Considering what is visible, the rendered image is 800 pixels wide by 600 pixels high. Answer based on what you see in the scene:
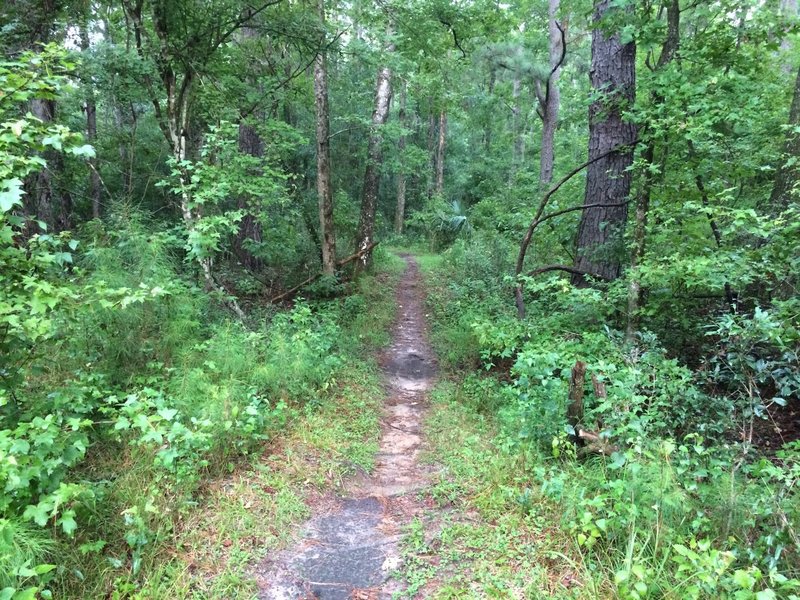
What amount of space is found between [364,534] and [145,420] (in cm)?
190

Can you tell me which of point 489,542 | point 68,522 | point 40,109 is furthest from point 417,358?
point 40,109

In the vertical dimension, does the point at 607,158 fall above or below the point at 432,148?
below

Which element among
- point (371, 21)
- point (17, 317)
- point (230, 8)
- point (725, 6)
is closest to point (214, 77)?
point (230, 8)

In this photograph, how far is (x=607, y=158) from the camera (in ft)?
20.3

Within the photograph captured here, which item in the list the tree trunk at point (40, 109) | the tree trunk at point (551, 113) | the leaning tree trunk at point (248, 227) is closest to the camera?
the tree trunk at point (40, 109)

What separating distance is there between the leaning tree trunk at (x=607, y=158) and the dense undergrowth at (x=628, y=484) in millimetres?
1118

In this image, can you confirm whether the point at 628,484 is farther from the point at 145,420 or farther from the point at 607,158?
the point at 607,158

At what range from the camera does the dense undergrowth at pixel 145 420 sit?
8.98 feet

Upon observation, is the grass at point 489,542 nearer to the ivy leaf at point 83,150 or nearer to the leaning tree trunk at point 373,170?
the ivy leaf at point 83,150

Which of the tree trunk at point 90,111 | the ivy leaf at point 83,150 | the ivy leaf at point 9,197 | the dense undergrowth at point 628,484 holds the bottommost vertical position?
the dense undergrowth at point 628,484

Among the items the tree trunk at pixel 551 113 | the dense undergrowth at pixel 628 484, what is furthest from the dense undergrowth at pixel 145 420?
the tree trunk at pixel 551 113

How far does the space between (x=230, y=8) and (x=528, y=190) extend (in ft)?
28.2

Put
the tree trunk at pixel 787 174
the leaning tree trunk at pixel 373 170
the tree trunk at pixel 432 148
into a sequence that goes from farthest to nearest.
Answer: the tree trunk at pixel 432 148, the leaning tree trunk at pixel 373 170, the tree trunk at pixel 787 174

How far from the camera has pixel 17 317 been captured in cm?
282
